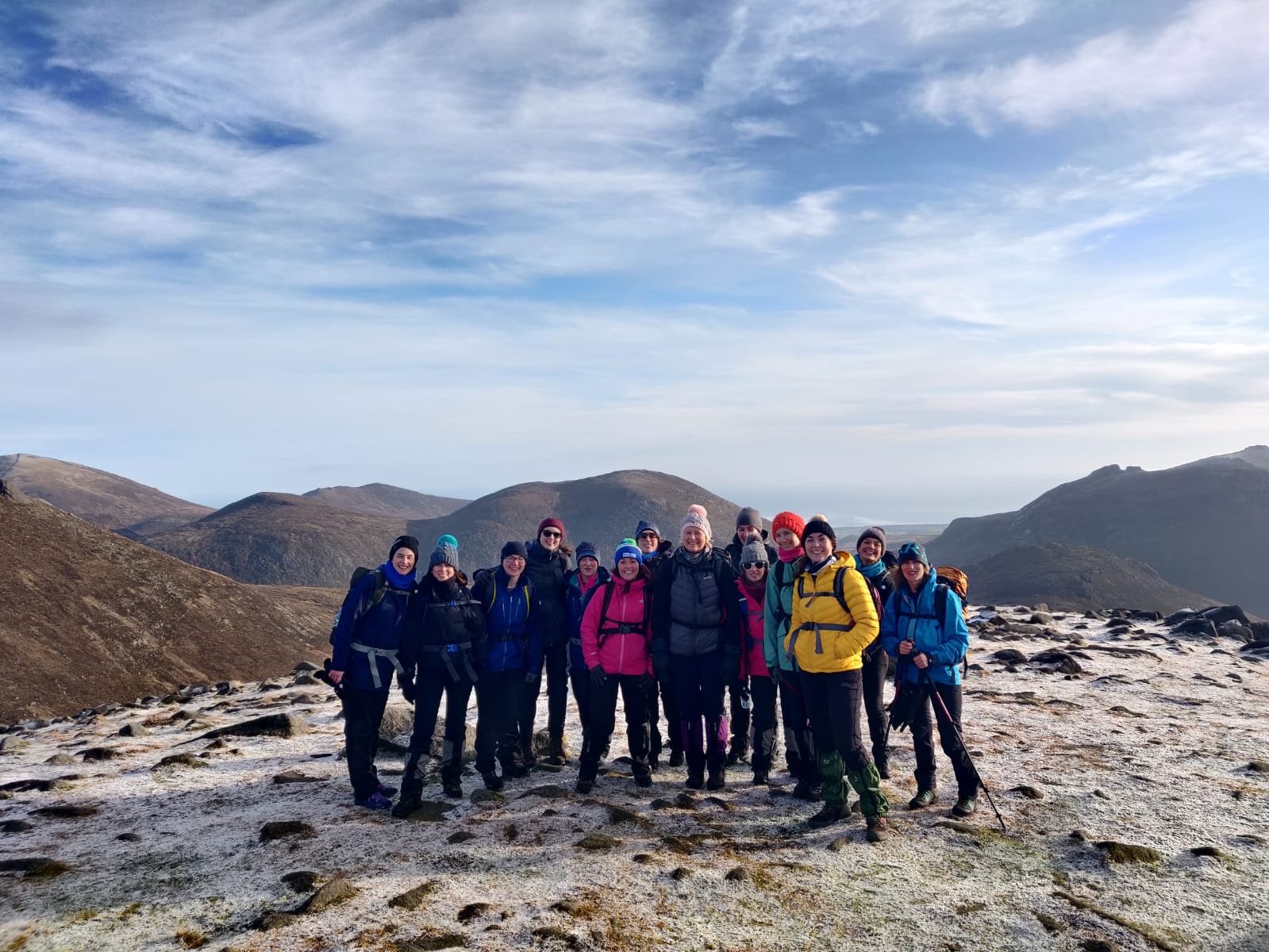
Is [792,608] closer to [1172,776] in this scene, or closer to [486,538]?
[1172,776]

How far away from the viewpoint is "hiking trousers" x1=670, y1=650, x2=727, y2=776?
9617 mm

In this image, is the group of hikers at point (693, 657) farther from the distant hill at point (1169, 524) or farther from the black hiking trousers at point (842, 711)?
the distant hill at point (1169, 524)

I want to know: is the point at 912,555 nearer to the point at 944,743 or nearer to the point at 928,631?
the point at 928,631

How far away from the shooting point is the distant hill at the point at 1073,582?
2564 inches

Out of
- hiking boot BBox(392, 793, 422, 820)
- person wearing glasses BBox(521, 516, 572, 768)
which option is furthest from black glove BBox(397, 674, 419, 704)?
person wearing glasses BBox(521, 516, 572, 768)

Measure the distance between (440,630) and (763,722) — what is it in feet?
14.3

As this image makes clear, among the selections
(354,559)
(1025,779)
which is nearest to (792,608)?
(1025,779)

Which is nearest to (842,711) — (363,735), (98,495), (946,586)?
(946,586)

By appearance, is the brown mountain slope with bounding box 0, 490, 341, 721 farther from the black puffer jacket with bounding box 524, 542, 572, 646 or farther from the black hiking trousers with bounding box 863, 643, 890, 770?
the black hiking trousers with bounding box 863, 643, 890, 770

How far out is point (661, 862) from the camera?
7.54 m

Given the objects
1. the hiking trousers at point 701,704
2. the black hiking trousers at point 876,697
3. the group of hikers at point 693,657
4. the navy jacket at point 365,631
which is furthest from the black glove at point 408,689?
the black hiking trousers at point 876,697

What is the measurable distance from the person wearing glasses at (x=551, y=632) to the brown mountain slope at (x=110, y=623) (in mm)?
21119

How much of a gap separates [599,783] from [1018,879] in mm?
5020

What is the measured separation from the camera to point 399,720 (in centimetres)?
1316
